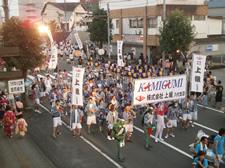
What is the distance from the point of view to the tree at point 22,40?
14.5 metres

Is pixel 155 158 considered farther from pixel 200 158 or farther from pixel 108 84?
pixel 108 84

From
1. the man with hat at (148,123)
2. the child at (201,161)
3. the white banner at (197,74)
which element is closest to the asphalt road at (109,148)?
the man with hat at (148,123)

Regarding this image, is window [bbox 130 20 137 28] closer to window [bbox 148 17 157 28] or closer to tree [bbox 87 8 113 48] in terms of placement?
window [bbox 148 17 157 28]

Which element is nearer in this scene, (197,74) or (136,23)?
(197,74)

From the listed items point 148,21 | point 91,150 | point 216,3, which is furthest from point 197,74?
point 216,3

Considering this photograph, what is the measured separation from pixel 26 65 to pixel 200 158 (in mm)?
11336

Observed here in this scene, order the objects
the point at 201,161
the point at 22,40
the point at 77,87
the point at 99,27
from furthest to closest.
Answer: the point at 99,27 → the point at 22,40 → the point at 77,87 → the point at 201,161

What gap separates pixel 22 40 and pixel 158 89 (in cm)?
893

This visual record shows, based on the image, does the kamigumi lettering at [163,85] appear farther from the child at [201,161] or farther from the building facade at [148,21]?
the building facade at [148,21]

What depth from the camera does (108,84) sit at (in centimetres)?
1692

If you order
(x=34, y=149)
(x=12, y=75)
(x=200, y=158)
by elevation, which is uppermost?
(x=12, y=75)

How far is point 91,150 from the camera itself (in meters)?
10.4

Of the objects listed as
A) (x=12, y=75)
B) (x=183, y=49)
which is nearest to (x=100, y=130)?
(x=12, y=75)

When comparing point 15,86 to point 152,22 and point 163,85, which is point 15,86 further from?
point 152,22
